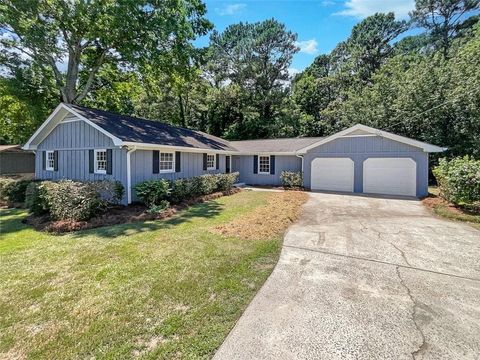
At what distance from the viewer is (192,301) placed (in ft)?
12.1

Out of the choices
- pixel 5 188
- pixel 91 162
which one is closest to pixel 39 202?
pixel 91 162

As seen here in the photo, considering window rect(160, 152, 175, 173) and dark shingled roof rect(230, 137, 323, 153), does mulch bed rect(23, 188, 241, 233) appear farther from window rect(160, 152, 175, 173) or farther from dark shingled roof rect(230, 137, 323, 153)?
dark shingled roof rect(230, 137, 323, 153)

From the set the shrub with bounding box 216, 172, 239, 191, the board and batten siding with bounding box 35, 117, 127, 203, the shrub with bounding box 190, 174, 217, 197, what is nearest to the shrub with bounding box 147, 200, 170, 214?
the board and batten siding with bounding box 35, 117, 127, 203

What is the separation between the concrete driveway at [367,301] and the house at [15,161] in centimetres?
2256

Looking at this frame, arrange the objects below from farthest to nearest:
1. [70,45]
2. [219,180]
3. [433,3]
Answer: [433,3]
[70,45]
[219,180]

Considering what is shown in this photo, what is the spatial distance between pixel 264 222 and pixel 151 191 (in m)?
4.87

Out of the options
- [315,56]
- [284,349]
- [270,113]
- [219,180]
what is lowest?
[284,349]

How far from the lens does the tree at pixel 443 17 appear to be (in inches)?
1043

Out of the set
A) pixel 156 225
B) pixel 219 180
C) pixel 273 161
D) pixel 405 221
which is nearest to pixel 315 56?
pixel 273 161

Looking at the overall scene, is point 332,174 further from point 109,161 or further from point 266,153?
point 109,161

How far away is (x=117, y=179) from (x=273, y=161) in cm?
1028

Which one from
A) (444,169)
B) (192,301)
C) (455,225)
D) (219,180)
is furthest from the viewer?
(219,180)

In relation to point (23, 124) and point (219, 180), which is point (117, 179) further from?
point (23, 124)

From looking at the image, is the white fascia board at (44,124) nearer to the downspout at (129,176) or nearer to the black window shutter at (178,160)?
the downspout at (129,176)
